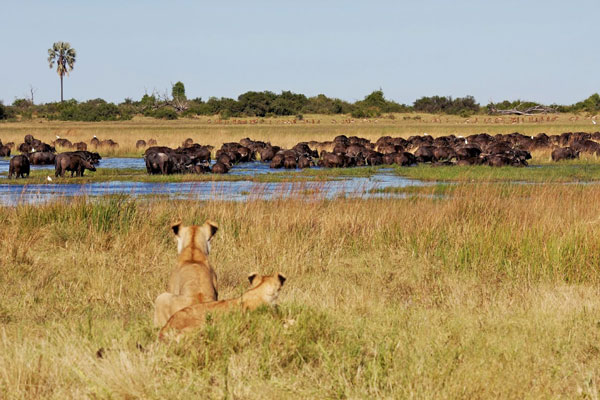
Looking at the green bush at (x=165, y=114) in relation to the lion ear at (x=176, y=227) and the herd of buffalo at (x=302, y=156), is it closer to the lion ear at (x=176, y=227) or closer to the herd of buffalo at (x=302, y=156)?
the herd of buffalo at (x=302, y=156)

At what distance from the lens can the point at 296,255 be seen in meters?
10.6

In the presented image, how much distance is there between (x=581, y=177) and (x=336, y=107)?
264 feet

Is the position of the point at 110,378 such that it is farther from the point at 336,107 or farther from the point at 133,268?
the point at 336,107

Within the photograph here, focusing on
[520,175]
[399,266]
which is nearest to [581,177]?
[520,175]

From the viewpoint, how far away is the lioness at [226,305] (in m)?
5.62

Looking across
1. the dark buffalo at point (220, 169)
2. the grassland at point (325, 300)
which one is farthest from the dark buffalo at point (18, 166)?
the grassland at point (325, 300)

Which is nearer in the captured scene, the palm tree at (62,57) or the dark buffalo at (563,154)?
the dark buffalo at (563,154)

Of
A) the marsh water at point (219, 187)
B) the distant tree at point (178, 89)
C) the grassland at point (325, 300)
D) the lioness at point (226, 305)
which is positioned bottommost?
the marsh water at point (219, 187)

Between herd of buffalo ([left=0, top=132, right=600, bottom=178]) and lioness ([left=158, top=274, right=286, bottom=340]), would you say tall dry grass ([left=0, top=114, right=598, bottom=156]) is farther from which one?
lioness ([left=158, top=274, right=286, bottom=340])

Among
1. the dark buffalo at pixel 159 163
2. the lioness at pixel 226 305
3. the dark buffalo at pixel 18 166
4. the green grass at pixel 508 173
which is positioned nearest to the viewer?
the lioness at pixel 226 305

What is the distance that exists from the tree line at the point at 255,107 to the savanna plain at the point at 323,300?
8323 cm

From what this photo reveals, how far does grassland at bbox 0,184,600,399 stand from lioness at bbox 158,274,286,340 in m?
0.10

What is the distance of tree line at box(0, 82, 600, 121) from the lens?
96125mm

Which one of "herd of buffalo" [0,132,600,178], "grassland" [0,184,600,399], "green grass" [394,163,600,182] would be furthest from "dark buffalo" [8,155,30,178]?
"grassland" [0,184,600,399]
